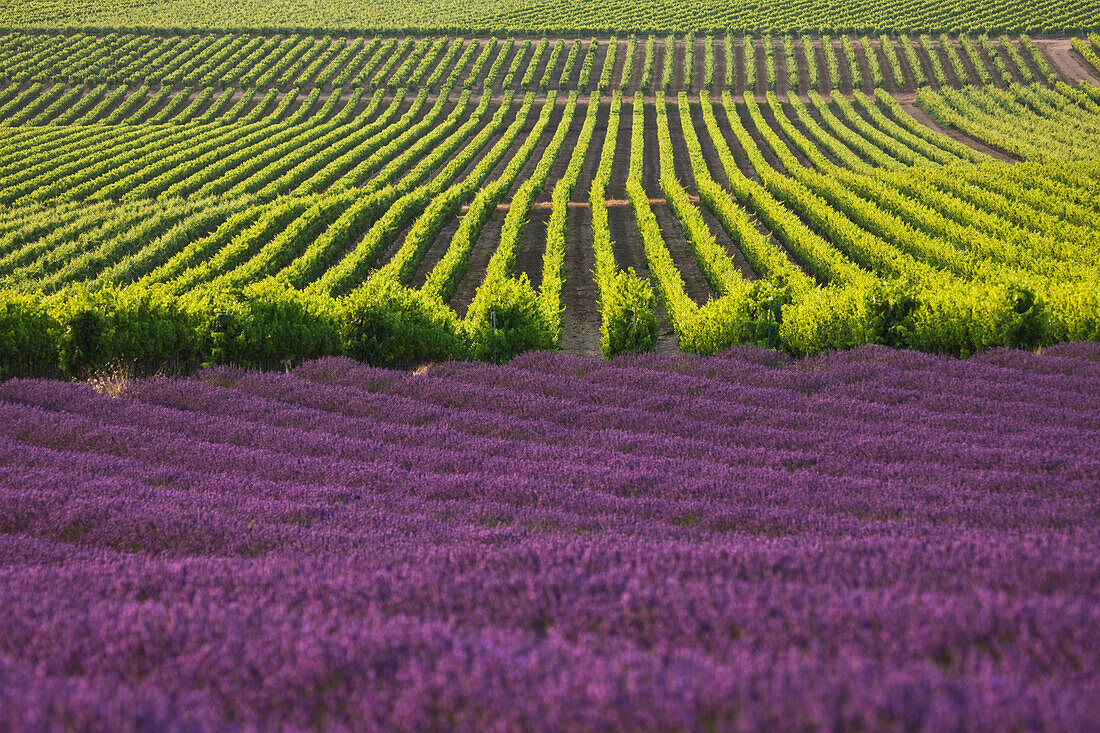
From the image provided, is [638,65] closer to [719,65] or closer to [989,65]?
[719,65]

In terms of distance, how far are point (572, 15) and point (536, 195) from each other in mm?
73340

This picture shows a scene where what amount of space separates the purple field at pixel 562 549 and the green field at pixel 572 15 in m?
94.5

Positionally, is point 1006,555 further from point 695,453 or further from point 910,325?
point 910,325

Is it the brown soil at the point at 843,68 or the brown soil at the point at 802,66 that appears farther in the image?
the brown soil at the point at 802,66

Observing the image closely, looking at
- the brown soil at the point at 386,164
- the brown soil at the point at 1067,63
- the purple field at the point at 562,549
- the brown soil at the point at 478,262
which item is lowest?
the purple field at the point at 562,549

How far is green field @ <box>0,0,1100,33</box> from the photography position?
94312 mm

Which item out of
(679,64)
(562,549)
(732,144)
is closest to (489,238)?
(732,144)

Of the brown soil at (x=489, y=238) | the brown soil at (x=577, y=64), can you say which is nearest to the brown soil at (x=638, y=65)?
the brown soil at (x=577, y=64)

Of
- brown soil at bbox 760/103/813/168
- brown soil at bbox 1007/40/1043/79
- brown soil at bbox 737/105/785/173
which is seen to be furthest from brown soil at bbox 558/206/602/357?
brown soil at bbox 1007/40/1043/79

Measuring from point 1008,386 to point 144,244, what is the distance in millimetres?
32206

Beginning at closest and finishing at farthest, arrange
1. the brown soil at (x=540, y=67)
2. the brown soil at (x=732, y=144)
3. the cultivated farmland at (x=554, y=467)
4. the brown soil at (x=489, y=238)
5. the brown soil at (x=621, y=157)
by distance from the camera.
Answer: the cultivated farmland at (x=554, y=467) < the brown soil at (x=489, y=238) < the brown soil at (x=621, y=157) < the brown soil at (x=732, y=144) < the brown soil at (x=540, y=67)

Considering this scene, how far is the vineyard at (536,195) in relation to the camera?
1744 centimetres

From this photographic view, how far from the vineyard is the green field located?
4774mm

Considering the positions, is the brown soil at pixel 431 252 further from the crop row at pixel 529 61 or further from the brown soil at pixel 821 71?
the brown soil at pixel 821 71
